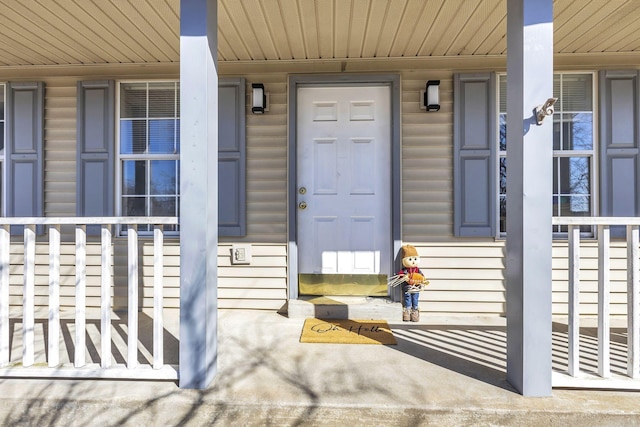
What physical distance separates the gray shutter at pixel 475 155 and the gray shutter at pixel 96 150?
3066 mm

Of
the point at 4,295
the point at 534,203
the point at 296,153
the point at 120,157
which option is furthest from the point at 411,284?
the point at 120,157

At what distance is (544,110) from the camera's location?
5.59ft

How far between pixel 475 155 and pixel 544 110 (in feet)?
4.49

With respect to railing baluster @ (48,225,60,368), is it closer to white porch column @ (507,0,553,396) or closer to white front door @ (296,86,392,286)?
white front door @ (296,86,392,286)

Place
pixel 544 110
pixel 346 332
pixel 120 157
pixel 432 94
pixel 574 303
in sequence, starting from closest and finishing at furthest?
pixel 544 110
pixel 574 303
pixel 346 332
pixel 432 94
pixel 120 157

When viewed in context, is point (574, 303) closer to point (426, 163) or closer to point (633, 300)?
point (633, 300)

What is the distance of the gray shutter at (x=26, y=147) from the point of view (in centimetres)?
321

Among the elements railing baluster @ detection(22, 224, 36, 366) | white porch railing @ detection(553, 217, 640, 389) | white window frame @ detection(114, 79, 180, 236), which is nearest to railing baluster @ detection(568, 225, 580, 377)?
white porch railing @ detection(553, 217, 640, 389)

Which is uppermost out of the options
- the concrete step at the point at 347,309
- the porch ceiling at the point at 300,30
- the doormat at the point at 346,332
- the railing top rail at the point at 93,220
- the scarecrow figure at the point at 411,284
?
the porch ceiling at the point at 300,30

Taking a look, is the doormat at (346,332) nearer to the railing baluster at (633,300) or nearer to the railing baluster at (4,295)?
the railing baluster at (633,300)

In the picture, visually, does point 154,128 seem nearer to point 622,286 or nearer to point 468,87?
point 468,87

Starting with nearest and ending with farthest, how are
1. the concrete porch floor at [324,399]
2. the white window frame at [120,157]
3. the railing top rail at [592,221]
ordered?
the concrete porch floor at [324,399] → the railing top rail at [592,221] → the white window frame at [120,157]

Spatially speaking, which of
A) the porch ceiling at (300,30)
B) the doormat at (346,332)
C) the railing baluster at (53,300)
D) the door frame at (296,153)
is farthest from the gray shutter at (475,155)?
the railing baluster at (53,300)

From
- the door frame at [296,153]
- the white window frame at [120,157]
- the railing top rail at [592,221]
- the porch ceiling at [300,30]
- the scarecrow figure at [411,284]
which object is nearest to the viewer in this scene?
→ the railing top rail at [592,221]
